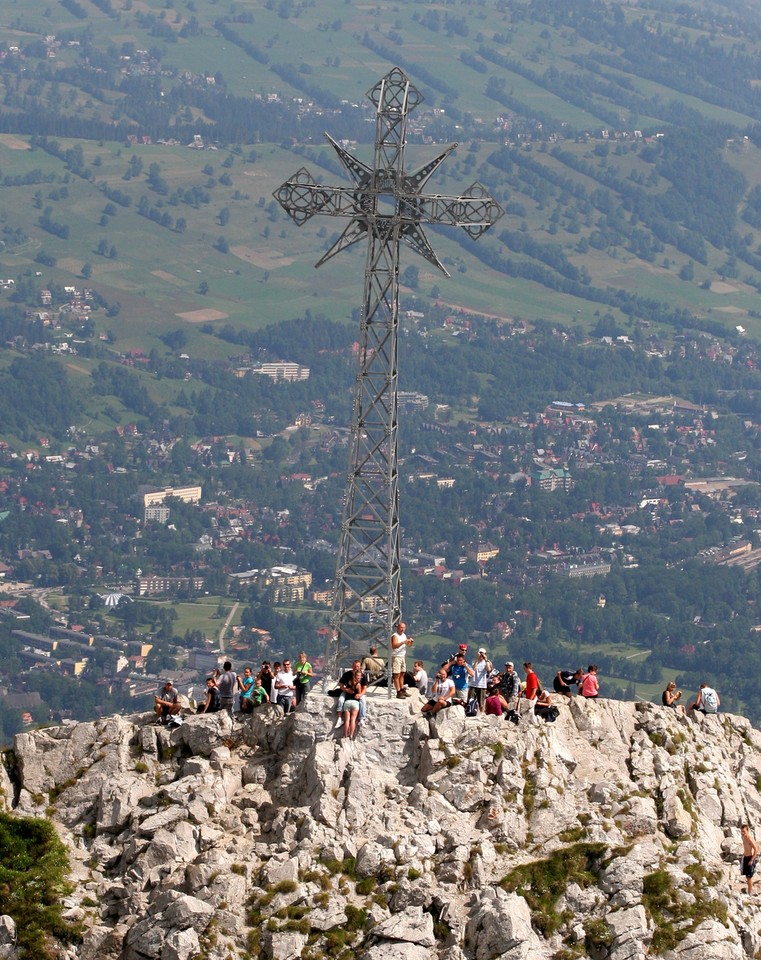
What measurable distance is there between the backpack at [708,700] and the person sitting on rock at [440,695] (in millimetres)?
4652

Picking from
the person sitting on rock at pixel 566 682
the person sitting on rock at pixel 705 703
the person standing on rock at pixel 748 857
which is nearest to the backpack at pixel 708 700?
the person sitting on rock at pixel 705 703

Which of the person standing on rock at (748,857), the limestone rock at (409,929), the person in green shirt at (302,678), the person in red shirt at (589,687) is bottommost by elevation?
the limestone rock at (409,929)

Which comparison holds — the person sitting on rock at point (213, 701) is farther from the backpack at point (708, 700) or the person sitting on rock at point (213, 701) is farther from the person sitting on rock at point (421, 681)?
the backpack at point (708, 700)

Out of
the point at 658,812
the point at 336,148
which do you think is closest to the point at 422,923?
the point at 658,812

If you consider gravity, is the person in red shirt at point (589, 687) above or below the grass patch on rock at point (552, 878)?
above

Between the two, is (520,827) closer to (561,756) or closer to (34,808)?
(561,756)

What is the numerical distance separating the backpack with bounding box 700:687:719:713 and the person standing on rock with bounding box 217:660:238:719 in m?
7.58

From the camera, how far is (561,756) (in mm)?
35781

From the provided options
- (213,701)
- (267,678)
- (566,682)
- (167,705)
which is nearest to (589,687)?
(566,682)

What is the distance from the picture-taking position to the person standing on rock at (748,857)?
3494cm

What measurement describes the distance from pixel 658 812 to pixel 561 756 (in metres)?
1.69

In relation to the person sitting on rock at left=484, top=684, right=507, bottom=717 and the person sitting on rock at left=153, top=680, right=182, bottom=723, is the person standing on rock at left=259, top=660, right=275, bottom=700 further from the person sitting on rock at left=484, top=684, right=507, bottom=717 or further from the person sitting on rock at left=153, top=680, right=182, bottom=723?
the person sitting on rock at left=484, top=684, right=507, bottom=717

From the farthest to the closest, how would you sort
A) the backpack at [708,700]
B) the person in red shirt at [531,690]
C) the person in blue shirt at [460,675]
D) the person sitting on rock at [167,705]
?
the backpack at [708,700], the person in blue shirt at [460,675], the person sitting on rock at [167,705], the person in red shirt at [531,690]

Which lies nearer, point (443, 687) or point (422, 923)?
point (422, 923)
